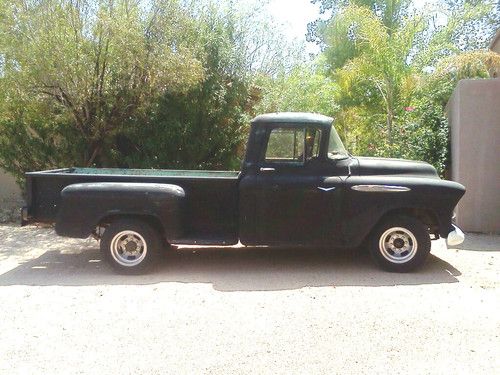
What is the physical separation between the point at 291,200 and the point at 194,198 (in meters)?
1.20

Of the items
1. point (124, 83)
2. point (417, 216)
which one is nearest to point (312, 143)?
point (417, 216)

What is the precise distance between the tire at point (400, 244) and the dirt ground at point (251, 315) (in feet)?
0.50

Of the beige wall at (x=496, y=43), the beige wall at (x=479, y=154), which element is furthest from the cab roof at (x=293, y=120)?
the beige wall at (x=496, y=43)

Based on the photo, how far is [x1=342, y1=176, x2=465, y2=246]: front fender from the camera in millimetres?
6230

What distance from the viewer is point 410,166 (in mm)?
6742

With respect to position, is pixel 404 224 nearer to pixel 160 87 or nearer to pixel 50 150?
pixel 160 87

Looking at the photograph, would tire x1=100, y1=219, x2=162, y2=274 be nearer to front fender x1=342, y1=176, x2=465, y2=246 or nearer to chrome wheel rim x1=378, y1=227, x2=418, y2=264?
front fender x1=342, y1=176, x2=465, y2=246

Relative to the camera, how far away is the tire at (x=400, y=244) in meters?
6.29

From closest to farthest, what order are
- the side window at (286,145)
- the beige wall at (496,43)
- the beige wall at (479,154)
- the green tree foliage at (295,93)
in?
the side window at (286,145) → the beige wall at (479,154) → the green tree foliage at (295,93) → the beige wall at (496,43)

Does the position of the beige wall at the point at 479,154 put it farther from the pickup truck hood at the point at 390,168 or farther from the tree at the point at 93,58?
the tree at the point at 93,58

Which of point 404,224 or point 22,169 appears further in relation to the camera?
point 22,169

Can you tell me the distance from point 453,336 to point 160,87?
697 centimetres

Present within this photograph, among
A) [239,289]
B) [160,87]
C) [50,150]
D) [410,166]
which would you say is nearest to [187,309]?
[239,289]

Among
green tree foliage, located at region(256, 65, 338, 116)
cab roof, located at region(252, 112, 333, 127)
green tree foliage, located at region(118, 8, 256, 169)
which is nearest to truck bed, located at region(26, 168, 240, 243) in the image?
cab roof, located at region(252, 112, 333, 127)
